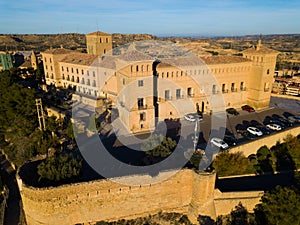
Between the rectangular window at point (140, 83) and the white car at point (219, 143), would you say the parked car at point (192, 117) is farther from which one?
the rectangular window at point (140, 83)

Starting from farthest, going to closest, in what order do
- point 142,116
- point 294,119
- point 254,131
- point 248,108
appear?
point 248,108 < point 294,119 < point 142,116 < point 254,131

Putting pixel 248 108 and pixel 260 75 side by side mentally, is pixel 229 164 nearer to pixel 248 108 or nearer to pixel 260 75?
pixel 248 108

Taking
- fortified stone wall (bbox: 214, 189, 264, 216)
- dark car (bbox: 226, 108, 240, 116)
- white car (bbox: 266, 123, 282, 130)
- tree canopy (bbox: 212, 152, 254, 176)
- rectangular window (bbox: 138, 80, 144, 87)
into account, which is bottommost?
fortified stone wall (bbox: 214, 189, 264, 216)

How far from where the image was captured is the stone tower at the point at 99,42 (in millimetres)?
38594

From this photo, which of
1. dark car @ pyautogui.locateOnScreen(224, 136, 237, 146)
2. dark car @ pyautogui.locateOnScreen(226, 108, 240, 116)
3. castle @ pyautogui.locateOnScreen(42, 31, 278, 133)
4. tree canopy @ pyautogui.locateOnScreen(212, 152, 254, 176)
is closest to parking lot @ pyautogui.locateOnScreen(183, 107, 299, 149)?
dark car @ pyautogui.locateOnScreen(224, 136, 237, 146)

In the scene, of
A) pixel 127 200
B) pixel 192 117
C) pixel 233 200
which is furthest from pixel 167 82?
pixel 127 200

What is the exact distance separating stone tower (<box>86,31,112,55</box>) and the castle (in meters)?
3.12

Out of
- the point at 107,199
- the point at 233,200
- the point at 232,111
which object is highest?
the point at 232,111

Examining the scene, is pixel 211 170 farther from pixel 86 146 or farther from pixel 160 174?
pixel 86 146

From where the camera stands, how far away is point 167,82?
2528cm

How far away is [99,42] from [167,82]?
1843cm

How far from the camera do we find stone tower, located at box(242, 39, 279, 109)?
2822 centimetres

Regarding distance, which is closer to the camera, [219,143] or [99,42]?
[219,143]

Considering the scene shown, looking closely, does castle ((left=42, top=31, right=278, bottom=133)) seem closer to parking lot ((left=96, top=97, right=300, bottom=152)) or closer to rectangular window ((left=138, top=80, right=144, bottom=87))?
rectangular window ((left=138, top=80, right=144, bottom=87))
